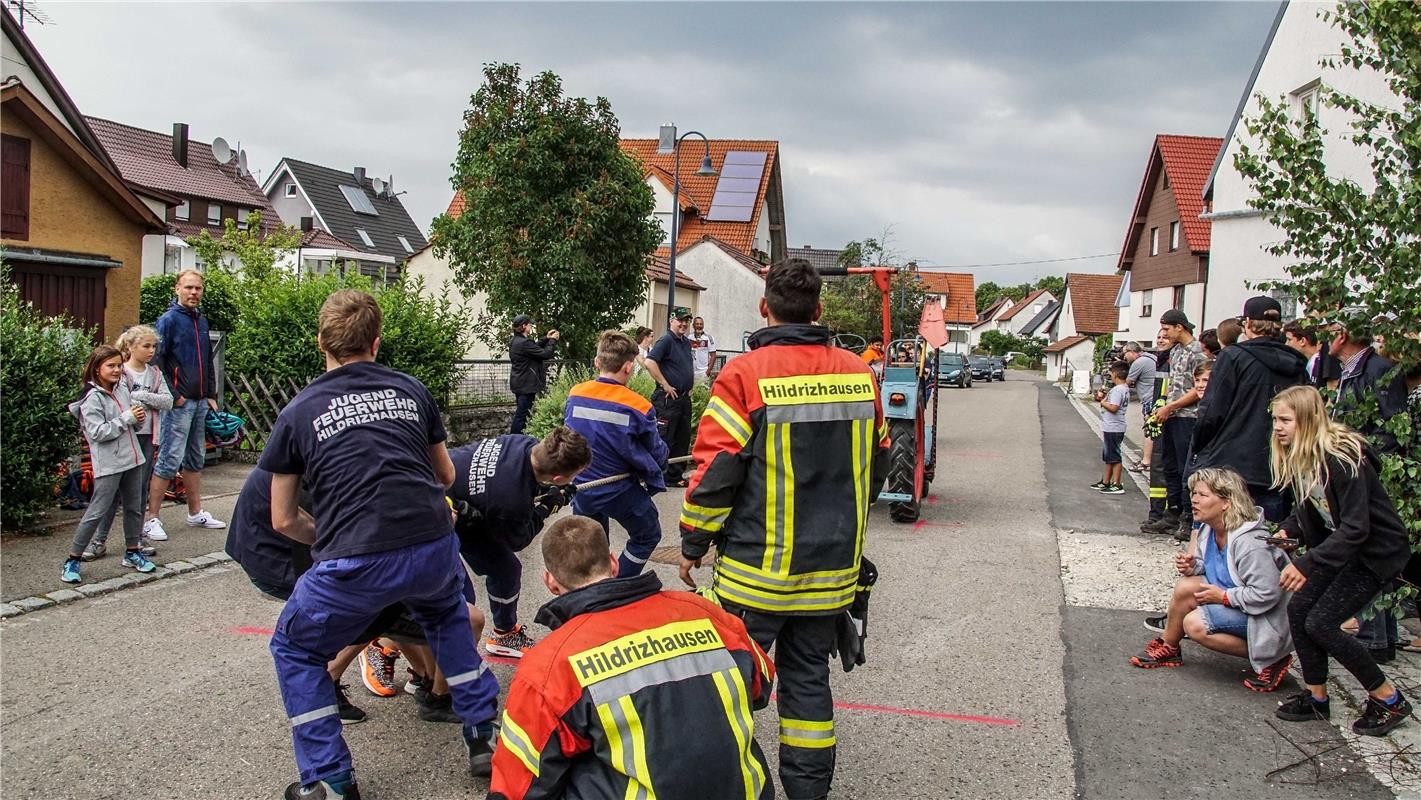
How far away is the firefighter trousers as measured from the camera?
3570mm

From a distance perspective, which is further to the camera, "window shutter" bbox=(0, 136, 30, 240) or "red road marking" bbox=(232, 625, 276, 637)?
"window shutter" bbox=(0, 136, 30, 240)

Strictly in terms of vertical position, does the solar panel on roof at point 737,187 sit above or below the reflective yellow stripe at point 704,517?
above

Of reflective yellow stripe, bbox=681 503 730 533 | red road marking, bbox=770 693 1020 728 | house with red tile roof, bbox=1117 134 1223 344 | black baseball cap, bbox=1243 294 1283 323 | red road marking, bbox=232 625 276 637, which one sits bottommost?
red road marking, bbox=232 625 276 637

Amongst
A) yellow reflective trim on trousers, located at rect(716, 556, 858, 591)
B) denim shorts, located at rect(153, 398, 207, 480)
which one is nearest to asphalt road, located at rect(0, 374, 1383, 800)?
yellow reflective trim on trousers, located at rect(716, 556, 858, 591)

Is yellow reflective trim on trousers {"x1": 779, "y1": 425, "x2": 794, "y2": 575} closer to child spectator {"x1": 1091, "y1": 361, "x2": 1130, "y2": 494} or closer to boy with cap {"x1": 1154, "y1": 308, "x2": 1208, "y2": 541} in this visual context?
boy with cap {"x1": 1154, "y1": 308, "x2": 1208, "y2": 541}

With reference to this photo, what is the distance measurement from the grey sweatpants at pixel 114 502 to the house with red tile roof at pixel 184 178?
37.2 metres

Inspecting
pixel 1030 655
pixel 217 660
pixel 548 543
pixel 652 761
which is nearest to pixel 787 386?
pixel 548 543

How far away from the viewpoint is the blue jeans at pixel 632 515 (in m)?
6.23

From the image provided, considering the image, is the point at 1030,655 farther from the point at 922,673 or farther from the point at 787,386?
the point at 787,386

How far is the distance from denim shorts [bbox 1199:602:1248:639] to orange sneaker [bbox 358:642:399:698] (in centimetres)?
397

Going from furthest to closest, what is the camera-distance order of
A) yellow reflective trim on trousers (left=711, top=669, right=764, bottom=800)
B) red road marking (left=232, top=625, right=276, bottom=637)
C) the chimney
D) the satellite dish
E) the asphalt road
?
the satellite dish < the chimney < red road marking (left=232, top=625, right=276, bottom=637) < the asphalt road < yellow reflective trim on trousers (left=711, top=669, right=764, bottom=800)

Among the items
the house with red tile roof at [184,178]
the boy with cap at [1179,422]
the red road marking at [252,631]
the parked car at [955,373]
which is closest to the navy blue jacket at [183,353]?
the red road marking at [252,631]

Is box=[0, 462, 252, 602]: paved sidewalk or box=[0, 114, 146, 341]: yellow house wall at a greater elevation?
box=[0, 114, 146, 341]: yellow house wall

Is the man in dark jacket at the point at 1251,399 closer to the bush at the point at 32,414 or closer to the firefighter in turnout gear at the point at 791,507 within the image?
the firefighter in turnout gear at the point at 791,507
